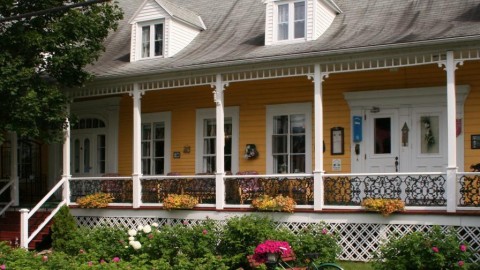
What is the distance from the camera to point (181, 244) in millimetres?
12227

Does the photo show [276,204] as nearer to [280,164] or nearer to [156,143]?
[280,164]

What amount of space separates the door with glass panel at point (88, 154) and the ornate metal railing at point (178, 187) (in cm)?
409

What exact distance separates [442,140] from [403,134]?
907mm

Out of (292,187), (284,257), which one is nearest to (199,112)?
(292,187)

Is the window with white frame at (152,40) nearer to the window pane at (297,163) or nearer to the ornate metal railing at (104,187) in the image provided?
the ornate metal railing at (104,187)

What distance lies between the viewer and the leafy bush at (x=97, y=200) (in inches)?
653

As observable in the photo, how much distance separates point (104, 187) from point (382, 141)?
7283 mm

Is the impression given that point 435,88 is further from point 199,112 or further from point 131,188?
point 131,188

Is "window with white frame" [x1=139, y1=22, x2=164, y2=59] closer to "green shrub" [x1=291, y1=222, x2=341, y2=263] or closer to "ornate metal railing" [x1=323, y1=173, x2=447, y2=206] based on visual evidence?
"ornate metal railing" [x1=323, y1=173, x2=447, y2=206]

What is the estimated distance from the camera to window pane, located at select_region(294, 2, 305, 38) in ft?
53.5

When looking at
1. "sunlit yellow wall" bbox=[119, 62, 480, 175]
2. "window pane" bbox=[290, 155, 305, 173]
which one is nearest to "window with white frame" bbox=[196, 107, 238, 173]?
"sunlit yellow wall" bbox=[119, 62, 480, 175]

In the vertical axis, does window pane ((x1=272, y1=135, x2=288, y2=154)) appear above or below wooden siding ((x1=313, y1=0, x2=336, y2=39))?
below

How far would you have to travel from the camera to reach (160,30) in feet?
60.3

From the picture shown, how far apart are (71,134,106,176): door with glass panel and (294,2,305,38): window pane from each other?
7319 mm
